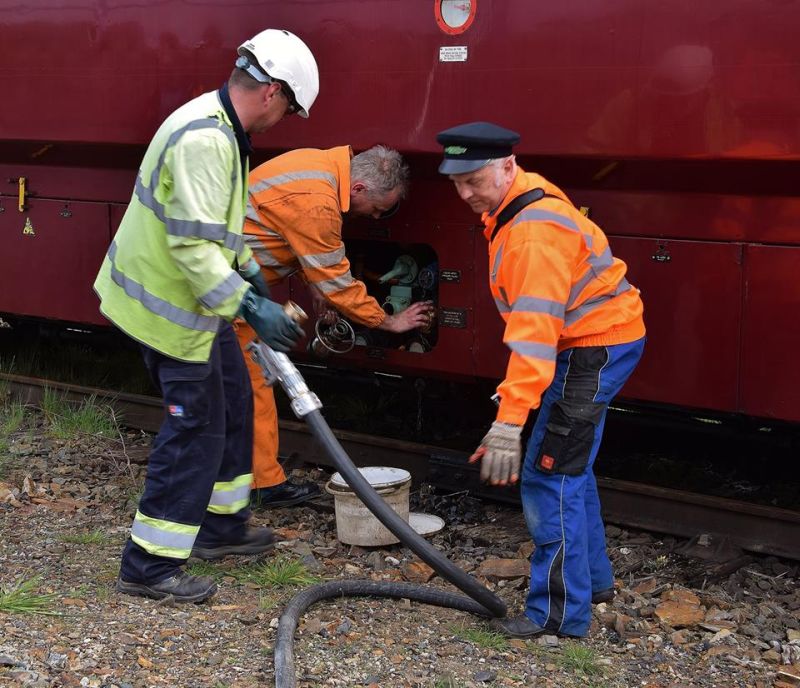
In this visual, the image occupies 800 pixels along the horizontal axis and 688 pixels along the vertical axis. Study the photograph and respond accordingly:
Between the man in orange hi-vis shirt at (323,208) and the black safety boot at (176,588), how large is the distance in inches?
35.2

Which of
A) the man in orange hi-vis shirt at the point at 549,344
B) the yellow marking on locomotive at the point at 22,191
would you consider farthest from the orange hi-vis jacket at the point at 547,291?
the yellow marking on locomotive at the point at 22,191

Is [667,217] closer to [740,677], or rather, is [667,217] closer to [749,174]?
[749,174]

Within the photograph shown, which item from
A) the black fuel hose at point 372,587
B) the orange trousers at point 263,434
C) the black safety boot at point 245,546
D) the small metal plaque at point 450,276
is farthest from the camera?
the orange trousers at point 263,434

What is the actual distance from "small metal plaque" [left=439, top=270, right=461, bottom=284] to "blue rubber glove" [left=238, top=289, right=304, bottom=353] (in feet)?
4.28

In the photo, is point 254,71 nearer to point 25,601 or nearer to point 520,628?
point 25,601

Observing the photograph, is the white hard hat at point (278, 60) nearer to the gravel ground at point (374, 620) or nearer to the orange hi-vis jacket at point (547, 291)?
the orange hi-vis jacket at point (547, 291)

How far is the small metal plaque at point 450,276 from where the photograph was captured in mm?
4699

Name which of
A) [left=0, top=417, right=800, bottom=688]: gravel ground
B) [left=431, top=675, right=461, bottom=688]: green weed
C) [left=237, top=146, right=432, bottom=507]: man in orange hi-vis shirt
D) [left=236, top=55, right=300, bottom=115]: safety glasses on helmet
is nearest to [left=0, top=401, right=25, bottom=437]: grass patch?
[left=0, top=417, right=800, bottom=688]: gravel ground

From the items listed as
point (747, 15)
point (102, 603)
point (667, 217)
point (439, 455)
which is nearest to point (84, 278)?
point (439, 455)

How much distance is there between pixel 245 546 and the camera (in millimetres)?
4285

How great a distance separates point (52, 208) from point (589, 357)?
3341mm

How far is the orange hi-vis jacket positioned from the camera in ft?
10.7

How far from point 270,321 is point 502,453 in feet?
2.68

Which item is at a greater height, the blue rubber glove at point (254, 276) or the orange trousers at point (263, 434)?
the blue rubber glove at point (254, 276)
